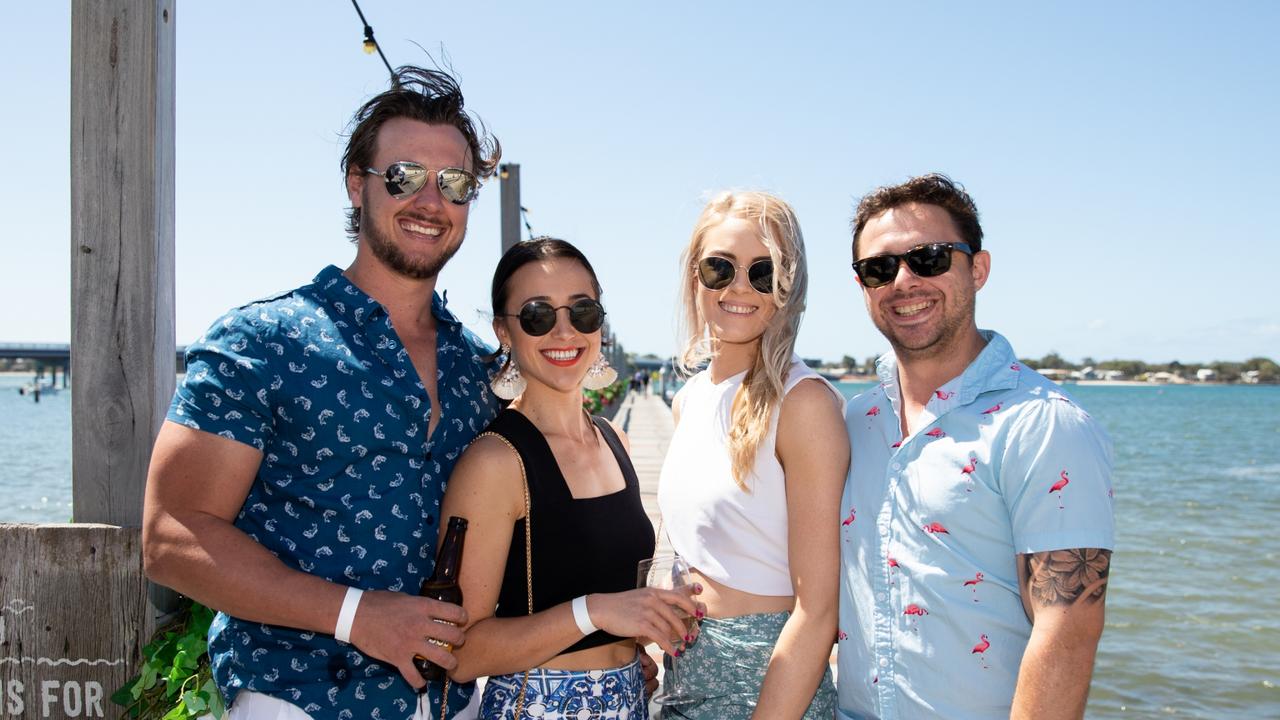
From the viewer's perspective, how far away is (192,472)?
212cm

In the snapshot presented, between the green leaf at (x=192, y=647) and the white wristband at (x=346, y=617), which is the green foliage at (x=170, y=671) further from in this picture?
the white wristband at (x=346, y=617)

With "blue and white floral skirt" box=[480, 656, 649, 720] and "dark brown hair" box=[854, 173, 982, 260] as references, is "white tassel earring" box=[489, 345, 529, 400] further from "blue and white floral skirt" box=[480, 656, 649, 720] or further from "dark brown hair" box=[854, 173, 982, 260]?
"dark brown hair" box=[854, 173, 982, 260]

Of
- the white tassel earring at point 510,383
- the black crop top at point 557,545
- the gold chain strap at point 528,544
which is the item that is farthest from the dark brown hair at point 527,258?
the gold chain strap at point 528,544

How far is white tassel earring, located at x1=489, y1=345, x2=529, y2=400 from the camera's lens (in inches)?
107

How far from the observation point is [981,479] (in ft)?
7.34

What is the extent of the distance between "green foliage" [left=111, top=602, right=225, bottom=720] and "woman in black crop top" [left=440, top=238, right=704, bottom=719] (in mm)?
1136

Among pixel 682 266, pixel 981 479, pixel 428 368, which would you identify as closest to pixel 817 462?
pixel 981 479

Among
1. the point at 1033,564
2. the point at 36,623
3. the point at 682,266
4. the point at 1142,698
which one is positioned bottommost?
the point at 1142,698

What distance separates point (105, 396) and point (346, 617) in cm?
151

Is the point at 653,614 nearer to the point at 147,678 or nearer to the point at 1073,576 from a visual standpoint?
the point at 1073,576

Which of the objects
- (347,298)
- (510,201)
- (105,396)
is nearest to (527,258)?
(347,298)

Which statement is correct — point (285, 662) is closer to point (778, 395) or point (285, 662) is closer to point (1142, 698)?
point (778, 395)

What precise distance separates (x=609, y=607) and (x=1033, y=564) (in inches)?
40.1

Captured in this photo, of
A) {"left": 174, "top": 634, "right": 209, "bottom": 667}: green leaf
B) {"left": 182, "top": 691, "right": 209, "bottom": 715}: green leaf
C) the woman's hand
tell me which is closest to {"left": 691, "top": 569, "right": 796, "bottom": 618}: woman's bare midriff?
the woman's hand
